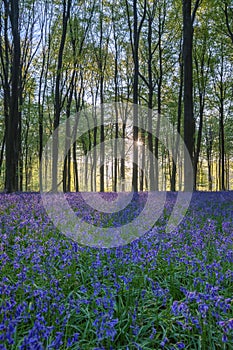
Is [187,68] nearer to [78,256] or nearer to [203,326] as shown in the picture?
[78,256]

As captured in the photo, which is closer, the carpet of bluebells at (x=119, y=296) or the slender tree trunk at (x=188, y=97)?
the carpet of bluebells at (x=119, y=296)

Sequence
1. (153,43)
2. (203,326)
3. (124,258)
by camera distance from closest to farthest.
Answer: (203,326)
(124,258)
(153,43)

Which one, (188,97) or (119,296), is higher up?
(188,97)

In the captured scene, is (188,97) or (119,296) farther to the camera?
(188,97)

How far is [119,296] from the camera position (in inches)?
113

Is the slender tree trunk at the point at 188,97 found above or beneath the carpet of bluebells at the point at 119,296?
above

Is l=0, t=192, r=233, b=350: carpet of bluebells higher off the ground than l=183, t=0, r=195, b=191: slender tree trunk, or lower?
lower

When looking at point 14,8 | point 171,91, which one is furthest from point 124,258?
point 171,91

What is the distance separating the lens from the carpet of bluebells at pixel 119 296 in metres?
2.18

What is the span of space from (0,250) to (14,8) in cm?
1398

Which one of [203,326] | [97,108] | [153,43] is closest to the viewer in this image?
[203,326]

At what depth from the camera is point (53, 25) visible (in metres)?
26.3

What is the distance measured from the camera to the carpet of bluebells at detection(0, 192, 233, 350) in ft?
7.14

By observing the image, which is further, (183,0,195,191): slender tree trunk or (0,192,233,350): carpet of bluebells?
(183,0,195,191): slender tree trunk
